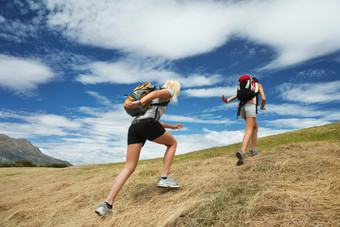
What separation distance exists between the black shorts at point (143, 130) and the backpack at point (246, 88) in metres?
3.51

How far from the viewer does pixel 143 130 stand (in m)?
4.41

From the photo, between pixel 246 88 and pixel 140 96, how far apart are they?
12.7ft

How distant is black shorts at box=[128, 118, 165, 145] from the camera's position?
14.5 feet

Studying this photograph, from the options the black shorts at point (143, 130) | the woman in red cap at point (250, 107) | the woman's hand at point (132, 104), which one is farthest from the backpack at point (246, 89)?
the woman's hand at point (132, 104)

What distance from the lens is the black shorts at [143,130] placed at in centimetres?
441

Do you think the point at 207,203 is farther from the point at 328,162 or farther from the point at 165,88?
the point at 328,162

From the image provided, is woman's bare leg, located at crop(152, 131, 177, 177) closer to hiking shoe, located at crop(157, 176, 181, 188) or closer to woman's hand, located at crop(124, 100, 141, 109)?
hiking shoe, located at crop(157, 176, 181, 188)

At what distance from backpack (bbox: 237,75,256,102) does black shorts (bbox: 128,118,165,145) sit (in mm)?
3510

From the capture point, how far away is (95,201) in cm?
630

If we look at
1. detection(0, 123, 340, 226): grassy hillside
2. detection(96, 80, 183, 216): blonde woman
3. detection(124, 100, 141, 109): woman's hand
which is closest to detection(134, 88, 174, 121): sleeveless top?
detection(96, 80, 183, 216): blonde woman

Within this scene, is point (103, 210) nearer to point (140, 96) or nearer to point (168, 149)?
point (168, 149)

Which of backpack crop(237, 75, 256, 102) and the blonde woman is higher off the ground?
backpack crop(237, 75, 256, 102)

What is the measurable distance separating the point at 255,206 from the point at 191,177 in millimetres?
2639

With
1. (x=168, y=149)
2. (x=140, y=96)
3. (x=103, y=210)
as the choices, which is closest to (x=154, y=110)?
(x=140, y=96)
